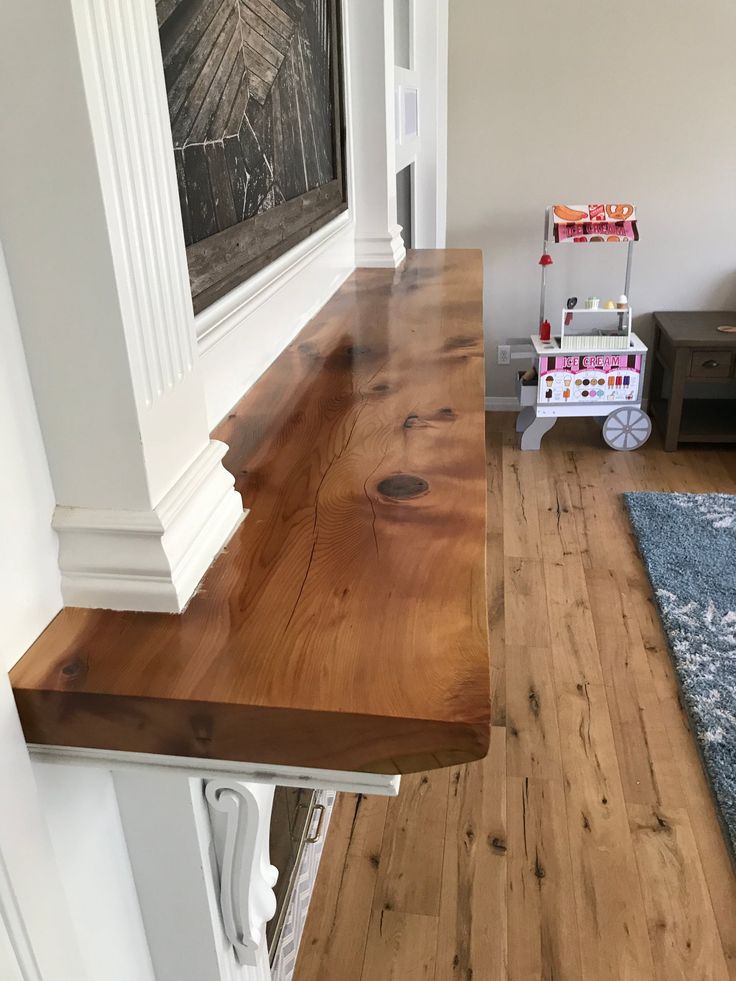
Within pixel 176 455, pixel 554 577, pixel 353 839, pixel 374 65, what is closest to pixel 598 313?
pixel 554 577

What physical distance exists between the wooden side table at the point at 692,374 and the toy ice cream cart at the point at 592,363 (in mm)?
133

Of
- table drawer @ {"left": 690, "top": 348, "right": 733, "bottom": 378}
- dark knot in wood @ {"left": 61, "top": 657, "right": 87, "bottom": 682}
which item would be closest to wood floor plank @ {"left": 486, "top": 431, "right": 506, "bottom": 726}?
table drawer @ {"left": 690, "top": 348, "right": 733, "bottom": 378}

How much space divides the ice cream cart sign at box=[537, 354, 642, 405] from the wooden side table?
18cm

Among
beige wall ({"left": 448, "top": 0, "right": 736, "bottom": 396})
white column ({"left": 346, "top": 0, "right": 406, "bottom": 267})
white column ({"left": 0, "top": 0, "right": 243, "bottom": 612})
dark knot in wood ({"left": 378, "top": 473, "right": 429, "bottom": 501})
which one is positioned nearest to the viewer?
white column ({"left": 0, "top": 0, "right": 243, "bottom": 612})

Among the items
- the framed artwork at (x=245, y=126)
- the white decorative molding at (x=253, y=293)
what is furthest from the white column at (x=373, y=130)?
the white decorative molding at (x=253, y=293)

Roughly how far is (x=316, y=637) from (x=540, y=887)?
125cm

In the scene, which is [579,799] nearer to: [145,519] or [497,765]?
[497,765]

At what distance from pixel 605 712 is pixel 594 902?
559mm

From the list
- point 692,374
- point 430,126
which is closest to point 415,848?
point 692,374

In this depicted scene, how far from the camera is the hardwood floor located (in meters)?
1.47

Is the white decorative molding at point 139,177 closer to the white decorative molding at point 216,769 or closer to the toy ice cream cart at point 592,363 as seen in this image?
the white decorative molding at point 216,769

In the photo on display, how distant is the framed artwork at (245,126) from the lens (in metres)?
0.88

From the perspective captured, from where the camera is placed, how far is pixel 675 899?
155 cm

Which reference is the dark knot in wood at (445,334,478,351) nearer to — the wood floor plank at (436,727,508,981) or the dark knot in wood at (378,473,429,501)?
the dark knot in wood at (378,473,429,501)
